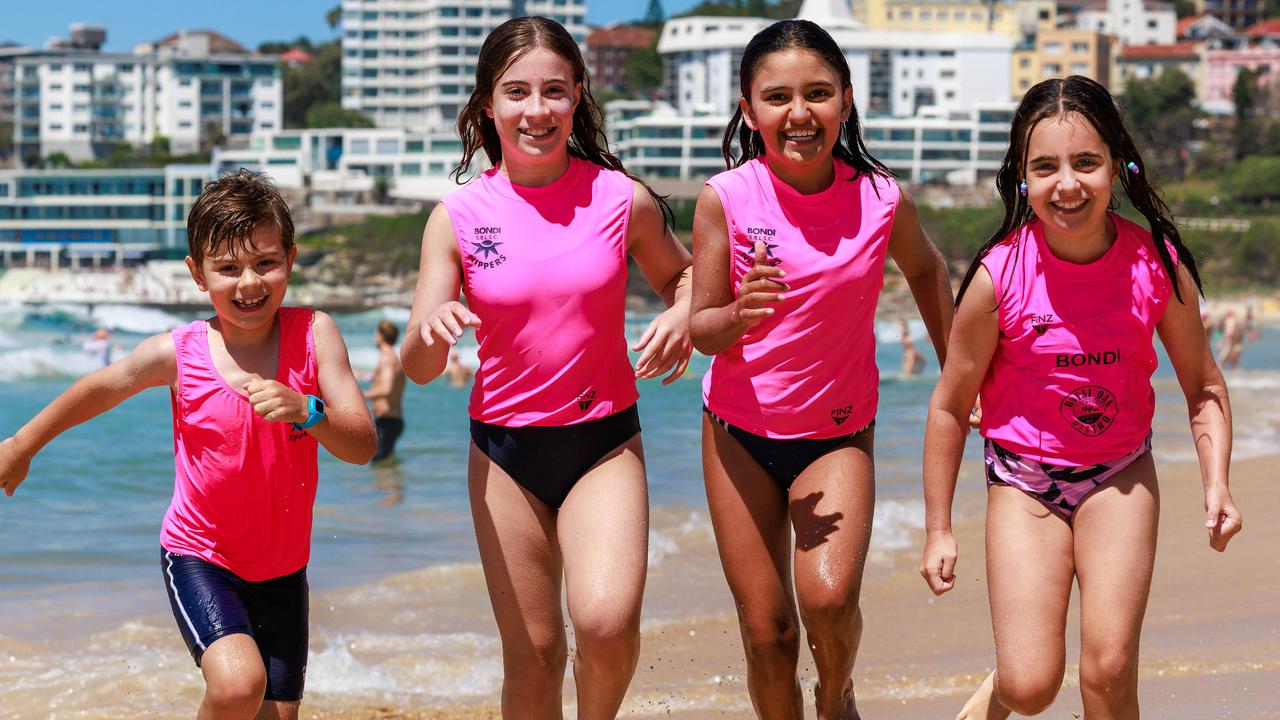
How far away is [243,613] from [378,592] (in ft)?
15.7

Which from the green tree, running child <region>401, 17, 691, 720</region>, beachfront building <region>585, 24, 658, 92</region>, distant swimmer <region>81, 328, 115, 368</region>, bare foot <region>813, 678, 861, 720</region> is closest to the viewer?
running child <region>401, 17, 691, 720</region>

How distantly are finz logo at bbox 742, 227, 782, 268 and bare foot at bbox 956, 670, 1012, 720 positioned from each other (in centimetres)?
135

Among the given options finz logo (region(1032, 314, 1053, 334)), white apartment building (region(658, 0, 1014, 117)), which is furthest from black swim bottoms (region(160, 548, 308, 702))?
white apartment building (region(658, 0, 1014, 117))

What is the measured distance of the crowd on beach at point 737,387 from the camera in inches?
164

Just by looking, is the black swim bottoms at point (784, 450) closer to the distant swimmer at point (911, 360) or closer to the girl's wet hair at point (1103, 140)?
the girl's wet hair at point (1103, 140)

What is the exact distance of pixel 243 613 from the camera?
414cm

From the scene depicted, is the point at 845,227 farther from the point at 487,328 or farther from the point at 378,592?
the point at 378,592

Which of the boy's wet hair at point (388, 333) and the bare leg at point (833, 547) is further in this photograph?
the boy's wet hair at point (388, 333)

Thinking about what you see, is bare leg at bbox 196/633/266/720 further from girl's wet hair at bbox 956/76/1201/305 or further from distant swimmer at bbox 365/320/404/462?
distant swimmer at bbox 365/320/404/462

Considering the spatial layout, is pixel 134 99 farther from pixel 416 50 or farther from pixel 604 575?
pixel 604 575

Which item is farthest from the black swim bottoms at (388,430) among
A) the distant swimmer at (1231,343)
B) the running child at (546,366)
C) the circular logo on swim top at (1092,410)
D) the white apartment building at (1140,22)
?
the white apartment building at (1140,22)

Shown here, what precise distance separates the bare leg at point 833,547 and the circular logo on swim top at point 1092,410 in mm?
598

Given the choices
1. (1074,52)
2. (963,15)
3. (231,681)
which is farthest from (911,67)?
(231,681)

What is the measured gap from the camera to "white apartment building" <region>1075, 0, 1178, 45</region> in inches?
5227
